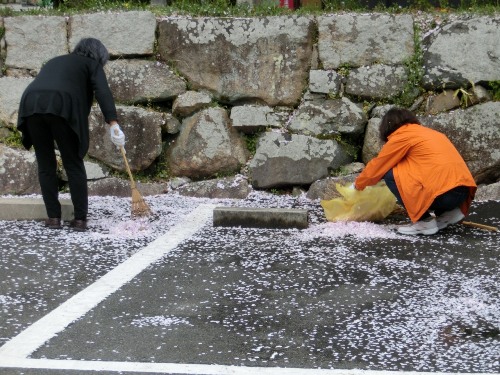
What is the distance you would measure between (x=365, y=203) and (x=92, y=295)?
9.04 ft

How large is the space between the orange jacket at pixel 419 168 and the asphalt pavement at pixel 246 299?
1.09 feet

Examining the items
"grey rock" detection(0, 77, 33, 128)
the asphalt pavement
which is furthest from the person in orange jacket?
"grey rock" detection(0, 77, 33, 128)

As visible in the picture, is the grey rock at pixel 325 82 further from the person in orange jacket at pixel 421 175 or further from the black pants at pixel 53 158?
the black pants at pixel 53 158

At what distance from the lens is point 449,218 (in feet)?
20.5

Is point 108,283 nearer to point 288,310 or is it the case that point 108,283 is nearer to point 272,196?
point 288,310

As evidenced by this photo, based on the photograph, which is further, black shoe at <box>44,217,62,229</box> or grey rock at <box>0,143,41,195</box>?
grey rock at <box>0,143,41,195</box>

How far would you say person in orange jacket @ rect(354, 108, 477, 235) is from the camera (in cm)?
599

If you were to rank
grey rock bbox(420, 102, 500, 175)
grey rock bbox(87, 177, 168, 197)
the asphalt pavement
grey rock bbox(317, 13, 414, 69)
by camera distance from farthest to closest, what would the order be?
grey rock bbox(317, 13, 414, 69) < grey rock bbox(87, 177, 168, 197) < grey rock bbox(420, 102, 500, 175) < the asphalt pavement

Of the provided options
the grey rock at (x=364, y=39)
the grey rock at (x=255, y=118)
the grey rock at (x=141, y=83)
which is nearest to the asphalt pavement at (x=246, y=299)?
the grey rock at (x=255, y=118)

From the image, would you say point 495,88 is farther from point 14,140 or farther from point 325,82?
point 14,140

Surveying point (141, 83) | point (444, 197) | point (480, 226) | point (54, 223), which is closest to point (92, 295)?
point (54, 223)

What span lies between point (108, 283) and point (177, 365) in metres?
1.45

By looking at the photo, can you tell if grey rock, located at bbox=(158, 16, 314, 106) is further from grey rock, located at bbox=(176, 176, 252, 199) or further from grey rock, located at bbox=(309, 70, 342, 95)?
grey rock, located at bbox=(176, 176, 252, 199)

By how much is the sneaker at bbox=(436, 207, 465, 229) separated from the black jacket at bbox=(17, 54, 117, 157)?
2.73 metres
